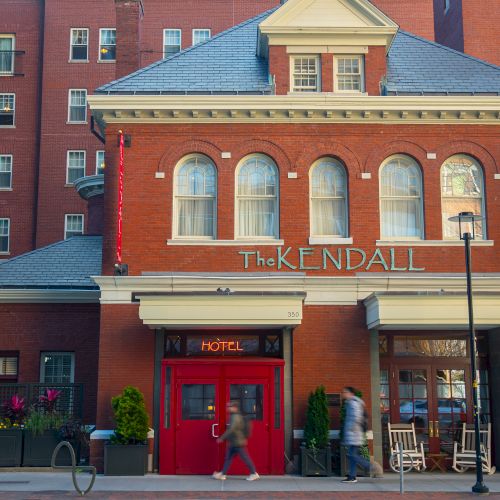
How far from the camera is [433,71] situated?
21719 mm

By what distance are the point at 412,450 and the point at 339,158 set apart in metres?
7.31

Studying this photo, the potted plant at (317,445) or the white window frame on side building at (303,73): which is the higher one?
the white window frame on side building at (303,73)

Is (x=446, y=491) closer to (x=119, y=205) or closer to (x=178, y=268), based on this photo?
A: (x=178, y=268)

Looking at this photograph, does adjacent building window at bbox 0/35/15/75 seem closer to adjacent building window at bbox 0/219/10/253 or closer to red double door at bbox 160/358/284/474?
adjacent building window at bbox 0/219/10/253

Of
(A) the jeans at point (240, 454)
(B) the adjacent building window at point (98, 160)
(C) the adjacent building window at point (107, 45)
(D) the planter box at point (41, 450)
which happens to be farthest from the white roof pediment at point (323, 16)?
(C) the adjacent building window at point (107, 45)

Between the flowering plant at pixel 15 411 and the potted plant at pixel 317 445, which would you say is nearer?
the potted plant at pixel 317 445

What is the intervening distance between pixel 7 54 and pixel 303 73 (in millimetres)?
30340

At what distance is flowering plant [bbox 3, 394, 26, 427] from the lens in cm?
2017

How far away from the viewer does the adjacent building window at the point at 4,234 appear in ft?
144

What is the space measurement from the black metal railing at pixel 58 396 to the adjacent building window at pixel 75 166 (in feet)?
81.7

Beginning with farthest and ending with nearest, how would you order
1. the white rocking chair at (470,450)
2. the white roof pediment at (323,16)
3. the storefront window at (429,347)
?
1. the white roof pediment at (323,16)
2. the storefront window at (429,347)
3. the white rocking chair at (470,450)

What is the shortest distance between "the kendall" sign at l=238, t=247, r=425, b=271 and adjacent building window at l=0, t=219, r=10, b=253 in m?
27.3

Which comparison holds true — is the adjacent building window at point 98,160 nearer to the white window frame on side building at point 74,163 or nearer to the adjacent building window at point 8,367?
the white window frame on side building at point 74,163

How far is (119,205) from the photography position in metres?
19.7
